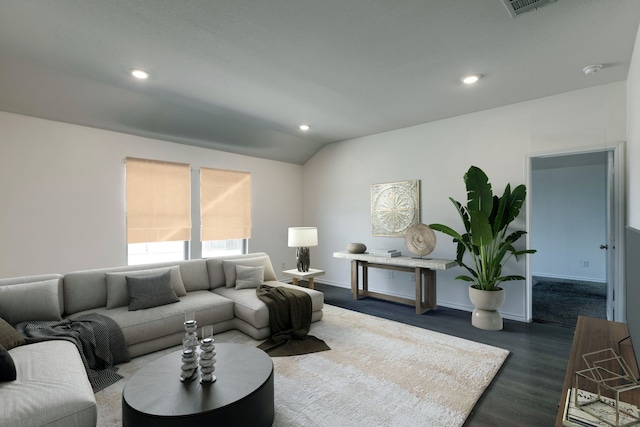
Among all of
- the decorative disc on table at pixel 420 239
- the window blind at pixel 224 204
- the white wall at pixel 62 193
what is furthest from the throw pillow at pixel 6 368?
the decorative disc on table at pixel 420 239

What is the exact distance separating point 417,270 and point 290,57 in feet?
10.1

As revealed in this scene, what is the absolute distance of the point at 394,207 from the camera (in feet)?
16.7

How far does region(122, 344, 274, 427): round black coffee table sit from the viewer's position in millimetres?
1666

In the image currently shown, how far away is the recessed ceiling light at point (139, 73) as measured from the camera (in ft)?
9.63

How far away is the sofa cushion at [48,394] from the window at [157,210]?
250 centimetres

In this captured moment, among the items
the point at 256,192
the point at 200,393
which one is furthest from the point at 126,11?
the point at 256,192

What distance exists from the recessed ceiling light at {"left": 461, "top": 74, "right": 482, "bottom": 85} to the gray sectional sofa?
294 cm

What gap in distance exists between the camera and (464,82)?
Answer: 3.26 meters

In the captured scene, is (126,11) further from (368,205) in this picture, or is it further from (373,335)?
(368,205)

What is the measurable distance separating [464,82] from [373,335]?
9.46 ft

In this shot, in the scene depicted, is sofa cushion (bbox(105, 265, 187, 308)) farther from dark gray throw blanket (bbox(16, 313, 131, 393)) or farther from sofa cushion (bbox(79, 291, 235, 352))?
dark gray throw blanket (bbox(16, 313, 131, 393))

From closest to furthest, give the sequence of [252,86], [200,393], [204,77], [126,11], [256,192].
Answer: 1. [200,393]
2. [126,11]
3. [204,77]
4. [252,86]
5. [256,192]

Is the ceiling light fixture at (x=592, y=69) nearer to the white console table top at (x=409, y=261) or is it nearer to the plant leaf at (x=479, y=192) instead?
the plant leaf at (x=479, y=192)

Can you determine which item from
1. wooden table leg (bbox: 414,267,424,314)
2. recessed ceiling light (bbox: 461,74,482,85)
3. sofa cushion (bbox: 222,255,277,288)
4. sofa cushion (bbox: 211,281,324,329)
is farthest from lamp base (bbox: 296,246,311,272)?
recessed ceiling light (bbox: 461,74,482,85)
